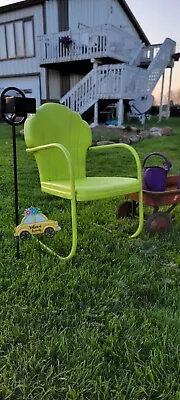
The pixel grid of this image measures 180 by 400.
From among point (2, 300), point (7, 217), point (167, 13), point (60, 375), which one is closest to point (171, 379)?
point (60, 375)

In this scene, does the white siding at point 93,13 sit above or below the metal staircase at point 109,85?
above

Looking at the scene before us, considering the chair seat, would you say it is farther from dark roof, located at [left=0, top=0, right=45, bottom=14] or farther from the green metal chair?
dark roof, located at [left=0, top=0, right=45, bottom=14]

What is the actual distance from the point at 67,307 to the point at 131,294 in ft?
1.06

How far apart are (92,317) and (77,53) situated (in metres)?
9.93

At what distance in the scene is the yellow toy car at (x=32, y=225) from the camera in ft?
5.96

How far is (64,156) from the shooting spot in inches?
92.0

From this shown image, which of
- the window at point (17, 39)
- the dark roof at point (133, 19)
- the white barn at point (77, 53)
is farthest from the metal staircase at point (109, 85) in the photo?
the dark roof at point (133, 19)

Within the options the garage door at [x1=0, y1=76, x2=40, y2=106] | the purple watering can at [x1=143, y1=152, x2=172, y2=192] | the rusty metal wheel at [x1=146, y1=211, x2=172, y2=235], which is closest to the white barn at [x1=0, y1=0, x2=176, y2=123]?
the garage door at [x1=0, y1=76, x2=40, y2=106]

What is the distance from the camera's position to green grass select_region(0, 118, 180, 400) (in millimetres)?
1068

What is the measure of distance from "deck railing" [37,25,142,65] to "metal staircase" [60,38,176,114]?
33.8 inches

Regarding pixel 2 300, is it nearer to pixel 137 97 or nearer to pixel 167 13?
pixel 137 97

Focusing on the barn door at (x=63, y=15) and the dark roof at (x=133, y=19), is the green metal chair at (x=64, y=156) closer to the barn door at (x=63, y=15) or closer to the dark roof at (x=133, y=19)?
the barn door at (x=63, y=15)

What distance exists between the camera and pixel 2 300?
4.86ft

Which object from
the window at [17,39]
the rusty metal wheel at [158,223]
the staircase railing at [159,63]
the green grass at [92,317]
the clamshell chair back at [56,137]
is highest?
the window at [17,39]
